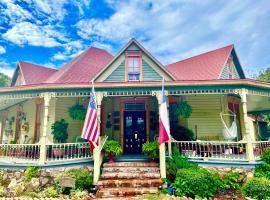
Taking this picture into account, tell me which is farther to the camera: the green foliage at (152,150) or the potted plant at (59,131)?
the potted plant at (59,131)

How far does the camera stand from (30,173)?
7.85m

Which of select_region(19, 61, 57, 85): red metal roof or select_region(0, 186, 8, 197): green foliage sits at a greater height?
select_region(19, 61, 57, 85): red metal roof

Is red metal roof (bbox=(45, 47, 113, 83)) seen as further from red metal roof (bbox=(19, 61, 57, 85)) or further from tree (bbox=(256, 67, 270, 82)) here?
tree (bbox=(256, 67, 270, 82))

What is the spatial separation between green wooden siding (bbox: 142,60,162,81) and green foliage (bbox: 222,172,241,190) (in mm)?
6159

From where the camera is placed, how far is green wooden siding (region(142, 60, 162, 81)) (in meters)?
11.7

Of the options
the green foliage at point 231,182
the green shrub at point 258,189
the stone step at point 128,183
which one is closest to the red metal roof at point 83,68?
the stone step at point 128,183

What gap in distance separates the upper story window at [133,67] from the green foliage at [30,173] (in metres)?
6.57

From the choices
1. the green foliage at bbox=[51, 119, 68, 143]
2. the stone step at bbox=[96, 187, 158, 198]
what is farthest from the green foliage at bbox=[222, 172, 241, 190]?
the green foliage at bbox=[51, 119, 68, 143]

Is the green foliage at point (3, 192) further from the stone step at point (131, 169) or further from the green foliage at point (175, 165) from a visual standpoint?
the green foliage at point (175, 165)

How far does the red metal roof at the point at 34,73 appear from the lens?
14195 mm

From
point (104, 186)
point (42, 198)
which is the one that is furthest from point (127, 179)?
point (42, 198)

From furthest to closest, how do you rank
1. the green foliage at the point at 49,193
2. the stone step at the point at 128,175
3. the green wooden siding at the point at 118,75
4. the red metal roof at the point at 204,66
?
the red metal roof at the point at 204,66
the green wooden siding at the point at 118,75
the stone step at the point at 128,175
the green foliage at the point at 49,193

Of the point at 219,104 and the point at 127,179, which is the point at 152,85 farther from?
the point at 219,104

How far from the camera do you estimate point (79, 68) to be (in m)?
14.0
